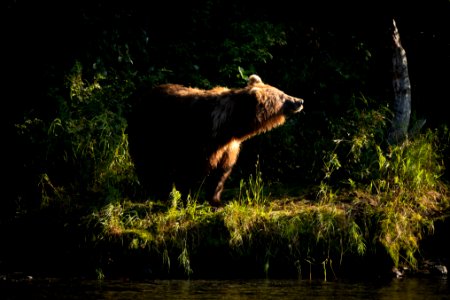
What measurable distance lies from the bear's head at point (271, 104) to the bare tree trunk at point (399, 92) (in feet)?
4.50

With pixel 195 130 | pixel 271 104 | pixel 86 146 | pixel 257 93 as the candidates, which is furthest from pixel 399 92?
pixel 86 146

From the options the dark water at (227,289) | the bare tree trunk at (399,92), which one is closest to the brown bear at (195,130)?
the bare tree trunk at (399,92)

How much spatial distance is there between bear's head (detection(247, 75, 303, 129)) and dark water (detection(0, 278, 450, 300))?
2.11 meters

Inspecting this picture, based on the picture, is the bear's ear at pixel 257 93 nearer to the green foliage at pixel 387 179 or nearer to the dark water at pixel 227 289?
the green foliage at pixel 387 179

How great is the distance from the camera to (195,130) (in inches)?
335

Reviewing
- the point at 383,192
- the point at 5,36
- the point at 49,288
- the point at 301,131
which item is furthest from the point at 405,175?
the point at 5,36

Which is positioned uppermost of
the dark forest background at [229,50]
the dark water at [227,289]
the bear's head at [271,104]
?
the dark forest background at [229,50]

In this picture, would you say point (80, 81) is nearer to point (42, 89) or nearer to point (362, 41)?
point (42, 89)

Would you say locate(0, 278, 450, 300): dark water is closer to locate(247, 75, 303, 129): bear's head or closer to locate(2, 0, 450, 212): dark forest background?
locate(247, 75, 303, 129): bear's head

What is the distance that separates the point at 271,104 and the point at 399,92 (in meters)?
1.80

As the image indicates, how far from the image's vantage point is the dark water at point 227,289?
6.48 metres

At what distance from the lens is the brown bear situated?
28.0 ft

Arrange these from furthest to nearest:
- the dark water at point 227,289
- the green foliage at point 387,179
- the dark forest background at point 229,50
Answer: the dark forest background at point 229,50 < the green foliage at point 387,179 < the dark water at point 227,289

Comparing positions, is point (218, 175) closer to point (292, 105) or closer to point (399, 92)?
point (292, 105)
